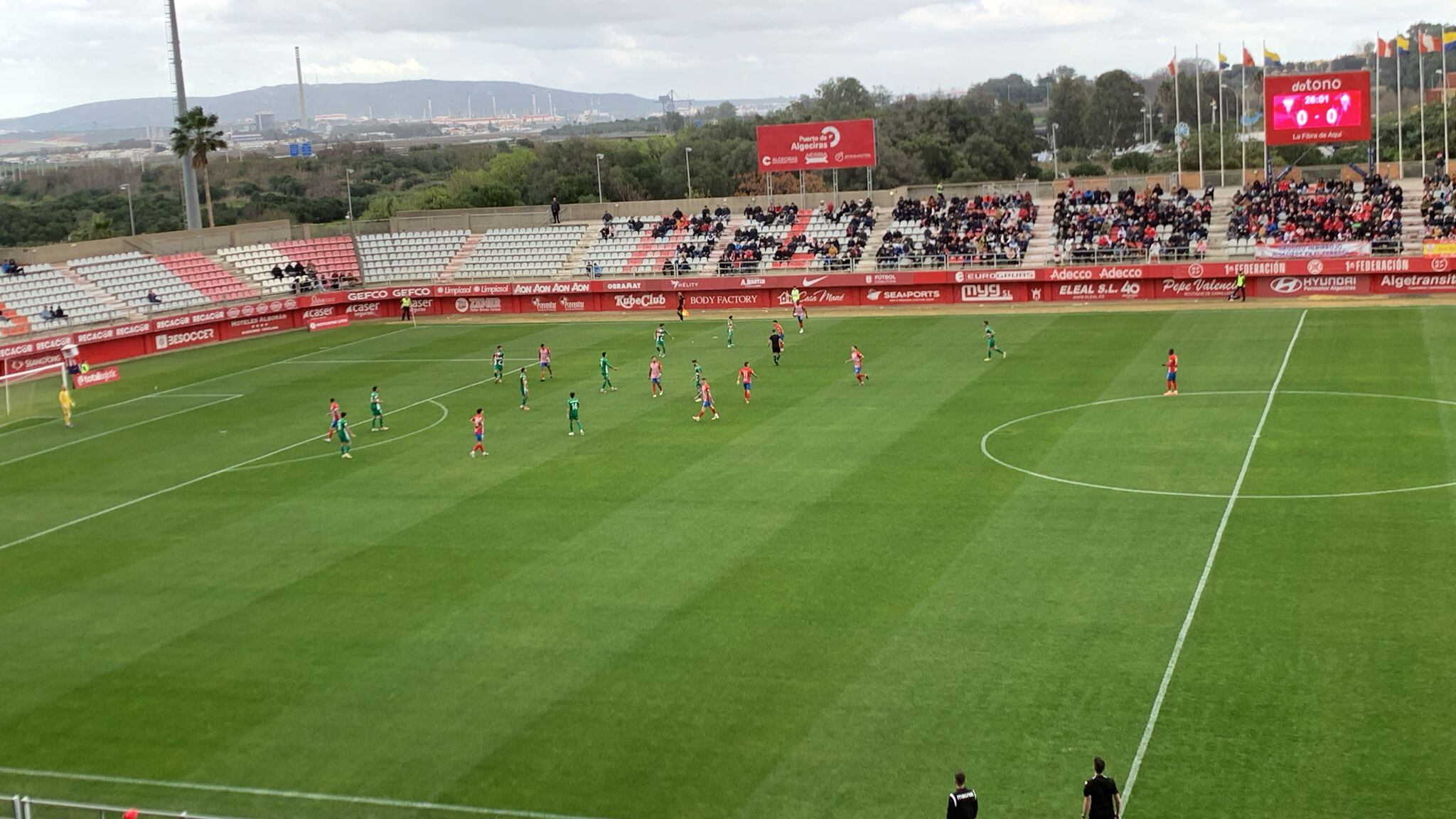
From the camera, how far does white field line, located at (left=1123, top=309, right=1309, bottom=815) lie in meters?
16.2

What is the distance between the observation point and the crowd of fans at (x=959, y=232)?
209ft

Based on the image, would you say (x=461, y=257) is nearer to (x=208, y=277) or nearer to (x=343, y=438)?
(x=208, y=277)

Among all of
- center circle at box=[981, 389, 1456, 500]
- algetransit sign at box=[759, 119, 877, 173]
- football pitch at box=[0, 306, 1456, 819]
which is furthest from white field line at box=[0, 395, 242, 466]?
algetransit sign at box=[759, 119, 877, 173]

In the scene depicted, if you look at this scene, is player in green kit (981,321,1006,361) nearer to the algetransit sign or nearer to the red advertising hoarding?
the red advertising hoarding

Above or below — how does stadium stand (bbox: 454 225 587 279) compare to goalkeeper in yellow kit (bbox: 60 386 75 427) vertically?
above

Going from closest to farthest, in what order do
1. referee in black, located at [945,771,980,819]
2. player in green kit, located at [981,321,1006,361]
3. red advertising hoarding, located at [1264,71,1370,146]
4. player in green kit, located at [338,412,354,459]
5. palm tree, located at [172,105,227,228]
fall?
referee in black, located at [945,771,980,819] → player in green kit, located at [338,412,354,459] → player in green kit, located at [981,321,1006,361] → red advertising hoarding, located at [1264,71,1370,146] → palm tree, located at [172,105,227,228]

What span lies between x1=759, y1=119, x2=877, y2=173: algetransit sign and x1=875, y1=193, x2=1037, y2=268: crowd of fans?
3.57 meters

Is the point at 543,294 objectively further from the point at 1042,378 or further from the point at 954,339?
the point at 1042,378

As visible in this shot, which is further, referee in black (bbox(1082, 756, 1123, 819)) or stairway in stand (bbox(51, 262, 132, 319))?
stairway in stand (bbox(51, 262, 132, 319))

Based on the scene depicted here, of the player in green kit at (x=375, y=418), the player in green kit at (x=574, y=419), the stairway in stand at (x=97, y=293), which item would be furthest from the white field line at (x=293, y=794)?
the stairway in stand at (x=97, y=293)

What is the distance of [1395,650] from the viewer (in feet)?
62.0

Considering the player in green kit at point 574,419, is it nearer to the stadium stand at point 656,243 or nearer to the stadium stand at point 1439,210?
the stadium stand at point 656,243

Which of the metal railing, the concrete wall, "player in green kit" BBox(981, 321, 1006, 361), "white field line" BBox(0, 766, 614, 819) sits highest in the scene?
the concrete wall

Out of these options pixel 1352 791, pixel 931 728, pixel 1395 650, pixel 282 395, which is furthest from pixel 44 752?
pixel 282 395
